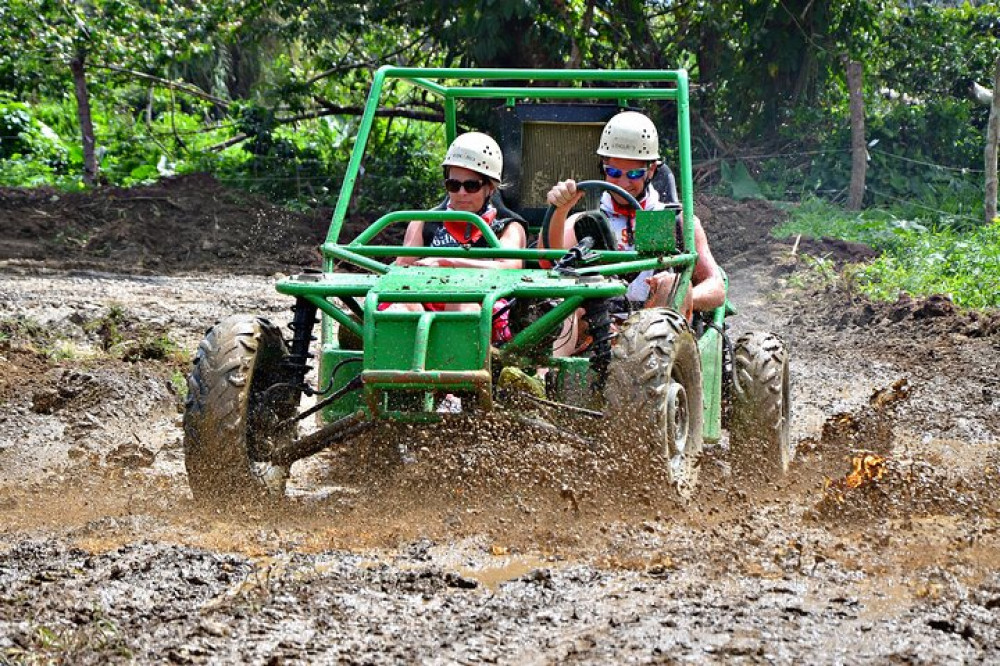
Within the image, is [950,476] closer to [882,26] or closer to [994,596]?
[994,596]

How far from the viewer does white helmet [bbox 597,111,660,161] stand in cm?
670

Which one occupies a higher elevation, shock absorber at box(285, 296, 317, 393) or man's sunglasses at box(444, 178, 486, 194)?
man's sunglasses at box(444, 178, 486, 194)

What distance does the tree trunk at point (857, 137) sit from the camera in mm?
17094

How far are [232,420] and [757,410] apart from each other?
2417 millimetres

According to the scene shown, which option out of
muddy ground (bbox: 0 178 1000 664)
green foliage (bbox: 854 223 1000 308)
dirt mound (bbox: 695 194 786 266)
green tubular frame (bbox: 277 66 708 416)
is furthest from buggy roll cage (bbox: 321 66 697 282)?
dirt mound (bbox: 695 194 786 266)

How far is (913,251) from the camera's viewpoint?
14.3 m

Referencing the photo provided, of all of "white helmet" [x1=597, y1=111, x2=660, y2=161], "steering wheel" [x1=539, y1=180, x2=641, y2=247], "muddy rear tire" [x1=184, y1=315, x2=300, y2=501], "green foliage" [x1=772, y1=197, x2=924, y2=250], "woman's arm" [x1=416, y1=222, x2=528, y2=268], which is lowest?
"muddy rear tire" [x1=184, y1=315, x2=300, y2=501]

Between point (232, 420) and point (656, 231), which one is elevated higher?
point (656, 231)

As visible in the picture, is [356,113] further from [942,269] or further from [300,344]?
[300,344]

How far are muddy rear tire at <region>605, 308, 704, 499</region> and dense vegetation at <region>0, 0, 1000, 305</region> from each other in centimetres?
953

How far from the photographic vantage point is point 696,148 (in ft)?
61.8

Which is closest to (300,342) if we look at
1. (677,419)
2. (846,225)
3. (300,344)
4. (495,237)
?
(300,344)

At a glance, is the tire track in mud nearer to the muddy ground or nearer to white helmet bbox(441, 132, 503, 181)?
the muddy ground

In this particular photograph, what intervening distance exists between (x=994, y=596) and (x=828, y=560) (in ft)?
2.08
